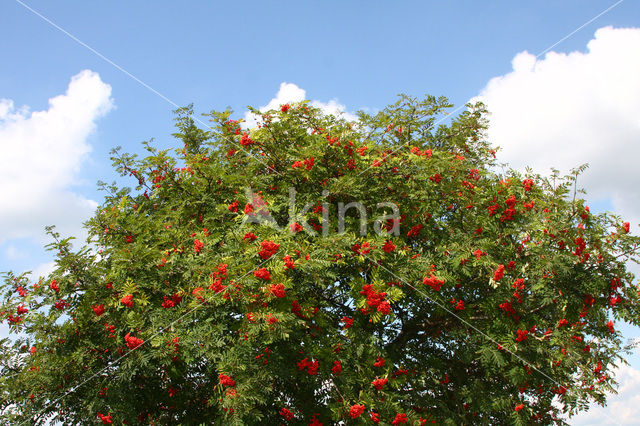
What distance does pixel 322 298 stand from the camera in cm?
710

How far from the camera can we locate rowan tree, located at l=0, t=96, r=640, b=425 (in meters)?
5.32

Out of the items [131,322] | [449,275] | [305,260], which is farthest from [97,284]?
[449,275]

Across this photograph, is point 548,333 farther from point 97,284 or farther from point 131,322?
point 97,284

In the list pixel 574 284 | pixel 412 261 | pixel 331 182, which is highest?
pixel 331 182

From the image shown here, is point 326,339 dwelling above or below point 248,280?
below

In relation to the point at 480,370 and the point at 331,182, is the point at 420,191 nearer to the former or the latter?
the point at 331,182

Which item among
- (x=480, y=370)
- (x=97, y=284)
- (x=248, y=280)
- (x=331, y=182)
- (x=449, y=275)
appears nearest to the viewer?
(x=248, y=280)

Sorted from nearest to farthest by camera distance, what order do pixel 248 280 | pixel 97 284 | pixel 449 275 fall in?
1. pixel 248 280
2. pixel 97 284
3. pixel 449 275

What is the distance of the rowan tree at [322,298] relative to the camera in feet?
17.5

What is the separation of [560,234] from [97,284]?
5.46 m

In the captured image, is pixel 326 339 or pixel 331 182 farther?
pixel 331 182

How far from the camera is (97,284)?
5570mm

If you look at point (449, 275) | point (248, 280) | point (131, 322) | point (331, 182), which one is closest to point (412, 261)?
point (449, 275)

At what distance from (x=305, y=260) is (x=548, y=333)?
317 centimetres
